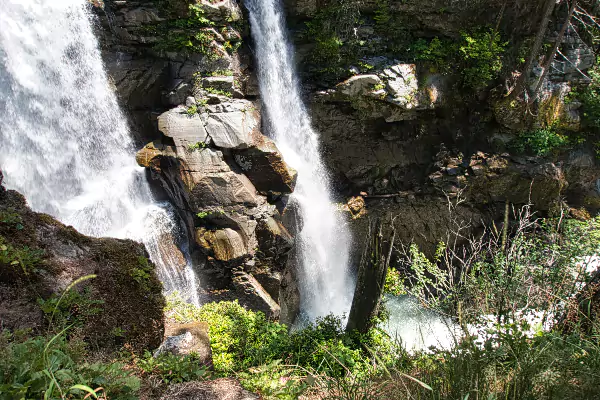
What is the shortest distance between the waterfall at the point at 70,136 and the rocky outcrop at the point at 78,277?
15.9 feet

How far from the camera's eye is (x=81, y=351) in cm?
254

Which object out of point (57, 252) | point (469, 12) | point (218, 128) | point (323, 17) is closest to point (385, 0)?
point (323, 17)

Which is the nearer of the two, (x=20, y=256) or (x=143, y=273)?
(x=20, y=256)

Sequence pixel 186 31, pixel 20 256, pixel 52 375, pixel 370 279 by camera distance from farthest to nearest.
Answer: pixel 186 31 → pixel 370 279 → pixel 20 256 → pixel 52 375

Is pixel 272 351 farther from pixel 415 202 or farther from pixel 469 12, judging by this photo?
pixel 469 12

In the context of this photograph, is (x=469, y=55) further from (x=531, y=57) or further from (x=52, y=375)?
(x=52, y=375)

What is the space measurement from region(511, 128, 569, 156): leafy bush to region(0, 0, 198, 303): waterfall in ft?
35.9

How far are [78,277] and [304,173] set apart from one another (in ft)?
29.3

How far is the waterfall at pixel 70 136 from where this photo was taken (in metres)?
8.38

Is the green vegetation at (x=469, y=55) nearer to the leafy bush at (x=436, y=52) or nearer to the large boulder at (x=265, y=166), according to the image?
the leafy bush at (x=436, y=52)

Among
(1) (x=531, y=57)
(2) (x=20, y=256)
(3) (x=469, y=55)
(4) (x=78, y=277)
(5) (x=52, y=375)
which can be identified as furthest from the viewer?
(3) (x=469, y=55)

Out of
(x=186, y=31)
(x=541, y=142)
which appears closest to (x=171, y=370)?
(x=186, y=31)

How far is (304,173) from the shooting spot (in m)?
11.9

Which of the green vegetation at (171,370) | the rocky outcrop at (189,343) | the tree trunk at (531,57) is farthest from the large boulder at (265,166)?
the tree trunk at (531,57)
